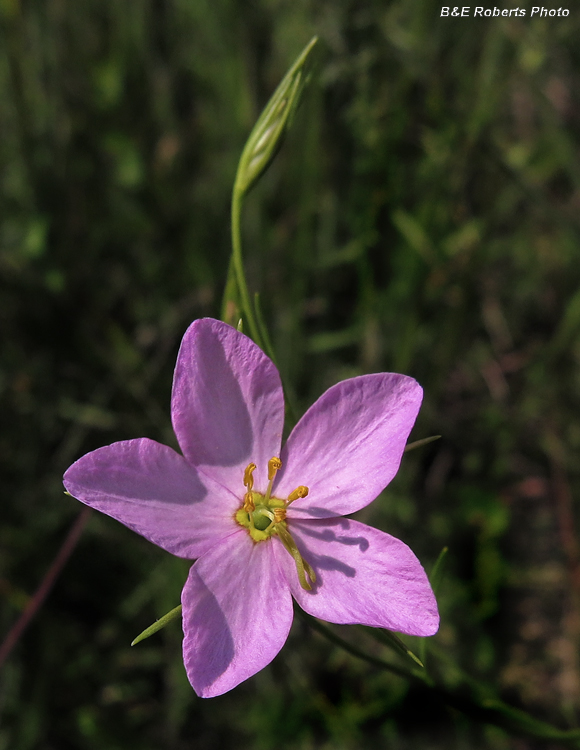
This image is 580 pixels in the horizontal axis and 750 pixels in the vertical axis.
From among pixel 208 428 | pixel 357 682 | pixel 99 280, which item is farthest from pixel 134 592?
pixel 208 428

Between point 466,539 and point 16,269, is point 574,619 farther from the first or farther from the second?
point 16,269

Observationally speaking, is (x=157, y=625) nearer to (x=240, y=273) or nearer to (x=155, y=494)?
(x=155, y=494)

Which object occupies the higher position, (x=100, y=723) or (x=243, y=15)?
(x=243, y=15)

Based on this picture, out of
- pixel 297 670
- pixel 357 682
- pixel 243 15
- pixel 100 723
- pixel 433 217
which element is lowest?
pixel 357 682

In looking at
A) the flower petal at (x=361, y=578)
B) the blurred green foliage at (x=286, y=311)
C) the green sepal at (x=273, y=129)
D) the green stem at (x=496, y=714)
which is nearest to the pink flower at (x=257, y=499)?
the flower petal at (x=361, y=578)

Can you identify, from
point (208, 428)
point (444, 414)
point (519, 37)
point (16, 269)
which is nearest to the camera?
point (208, 428)

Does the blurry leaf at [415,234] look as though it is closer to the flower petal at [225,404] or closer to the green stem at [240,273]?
the green stem at [240,273]
